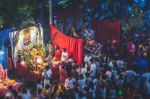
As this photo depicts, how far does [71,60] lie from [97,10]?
799 centimetres

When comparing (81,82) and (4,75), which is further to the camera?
(4,75)

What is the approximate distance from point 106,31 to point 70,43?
3.63m

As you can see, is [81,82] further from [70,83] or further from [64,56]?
[64,56]

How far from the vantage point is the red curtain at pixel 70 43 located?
22391 millimetres

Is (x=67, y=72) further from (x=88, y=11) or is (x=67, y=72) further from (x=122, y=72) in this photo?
(x=88, y=11)

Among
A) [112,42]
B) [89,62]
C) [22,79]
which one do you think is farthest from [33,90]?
[112,42]

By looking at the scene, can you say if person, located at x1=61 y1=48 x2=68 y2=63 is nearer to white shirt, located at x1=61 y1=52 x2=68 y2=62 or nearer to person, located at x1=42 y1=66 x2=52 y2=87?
white shirt, located at x1=61 y1=52 x2=68 y2=62

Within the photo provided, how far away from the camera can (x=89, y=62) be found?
21.5m

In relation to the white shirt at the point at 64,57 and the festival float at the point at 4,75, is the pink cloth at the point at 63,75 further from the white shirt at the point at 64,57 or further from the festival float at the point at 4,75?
the festival float at the point at 4,75

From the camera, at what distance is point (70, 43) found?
75.1 feet

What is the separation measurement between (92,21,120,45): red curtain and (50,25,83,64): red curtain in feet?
9.66

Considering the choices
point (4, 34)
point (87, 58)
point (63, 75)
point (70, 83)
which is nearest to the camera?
point (70, 83)

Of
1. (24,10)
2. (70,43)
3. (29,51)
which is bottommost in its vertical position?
(29,51)

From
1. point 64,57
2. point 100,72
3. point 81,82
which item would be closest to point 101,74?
point 100,72
